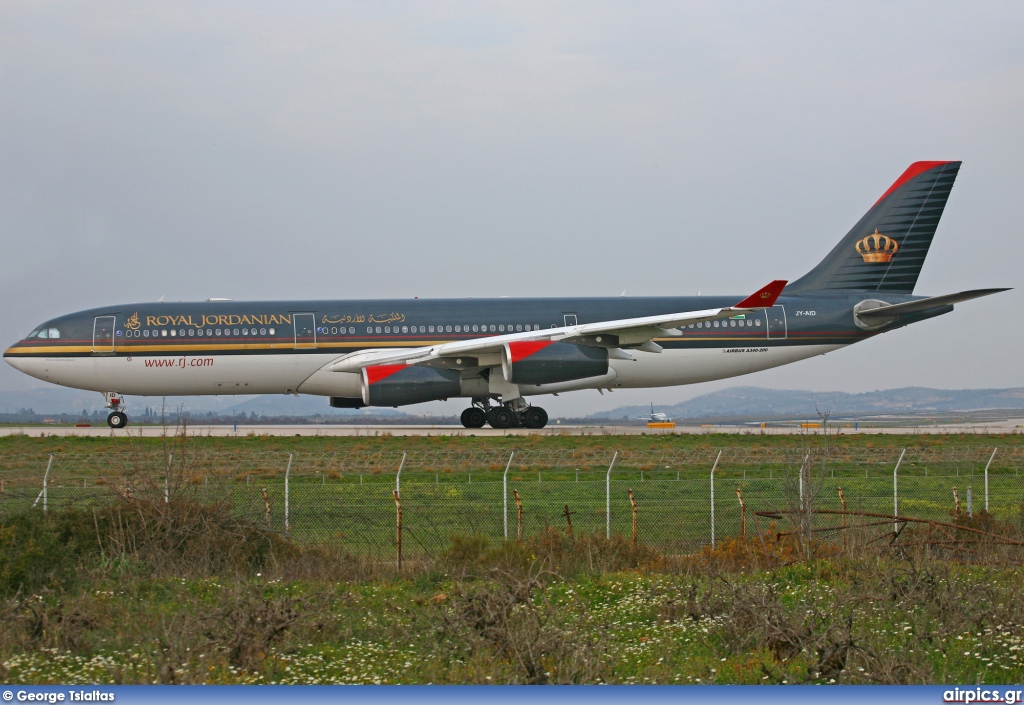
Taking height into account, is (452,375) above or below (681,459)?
above

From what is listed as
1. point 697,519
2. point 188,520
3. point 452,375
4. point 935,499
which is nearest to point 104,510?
point 188,520

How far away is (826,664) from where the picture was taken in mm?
8219

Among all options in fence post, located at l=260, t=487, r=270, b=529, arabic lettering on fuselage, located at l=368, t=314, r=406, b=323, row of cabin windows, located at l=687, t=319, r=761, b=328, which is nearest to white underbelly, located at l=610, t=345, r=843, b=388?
row of cabin windows, located at l=687, t=319, r=761, b=328

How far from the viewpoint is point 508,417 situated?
3406cm

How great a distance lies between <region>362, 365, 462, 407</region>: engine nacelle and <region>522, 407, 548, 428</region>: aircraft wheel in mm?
3187

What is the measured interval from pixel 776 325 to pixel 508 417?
9.42 meters

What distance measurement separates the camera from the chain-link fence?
14.1 meters

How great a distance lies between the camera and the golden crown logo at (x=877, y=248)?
3681 cm

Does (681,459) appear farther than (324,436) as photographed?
No

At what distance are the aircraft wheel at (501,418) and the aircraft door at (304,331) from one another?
6.12 metres

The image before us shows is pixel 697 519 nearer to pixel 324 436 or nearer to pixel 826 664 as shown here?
pixel 826 664

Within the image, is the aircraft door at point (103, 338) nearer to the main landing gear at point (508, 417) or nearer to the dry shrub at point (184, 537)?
the main landing gear at point (508, 417)

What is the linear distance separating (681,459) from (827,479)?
3457 millimetres

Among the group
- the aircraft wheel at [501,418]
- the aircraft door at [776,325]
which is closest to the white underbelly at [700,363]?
the aircraft door at [776,325]
